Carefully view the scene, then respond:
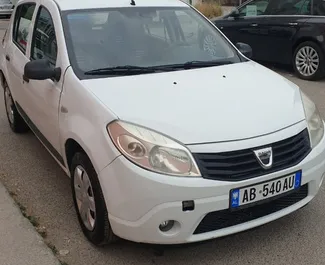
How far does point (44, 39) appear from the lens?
4.12 metres

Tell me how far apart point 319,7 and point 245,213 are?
19.6ft

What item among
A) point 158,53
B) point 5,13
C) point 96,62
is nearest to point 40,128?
point 96,62

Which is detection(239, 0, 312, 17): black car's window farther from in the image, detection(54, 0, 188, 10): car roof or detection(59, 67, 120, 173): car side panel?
detection(59, 67, 120, 173): car side panel

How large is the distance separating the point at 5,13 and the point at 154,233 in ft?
76.4

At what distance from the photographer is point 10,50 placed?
5133mm

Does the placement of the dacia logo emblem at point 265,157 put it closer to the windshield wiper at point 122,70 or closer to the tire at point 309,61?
the windshield wiper at point 122,70

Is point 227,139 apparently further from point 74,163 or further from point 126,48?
point 126,48

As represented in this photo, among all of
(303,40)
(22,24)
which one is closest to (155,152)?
(22,24)

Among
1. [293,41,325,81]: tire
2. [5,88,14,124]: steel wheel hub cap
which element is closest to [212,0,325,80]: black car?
[293,41,325,81]: tire

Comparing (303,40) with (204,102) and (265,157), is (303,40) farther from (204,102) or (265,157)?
(265,157)

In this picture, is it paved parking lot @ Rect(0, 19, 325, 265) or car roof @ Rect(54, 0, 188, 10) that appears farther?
car roof @ Rect(54, 0, 188, 10)

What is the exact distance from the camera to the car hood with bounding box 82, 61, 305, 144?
286 cm

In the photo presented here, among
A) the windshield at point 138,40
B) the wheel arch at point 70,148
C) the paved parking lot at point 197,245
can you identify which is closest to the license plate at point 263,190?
the paved parking lot at point 197,245

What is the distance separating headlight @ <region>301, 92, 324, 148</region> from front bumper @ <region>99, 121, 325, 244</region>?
0.41m
